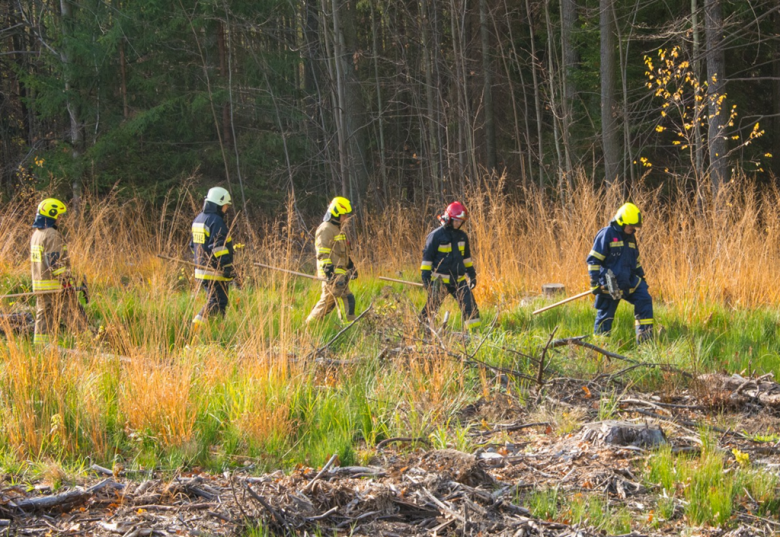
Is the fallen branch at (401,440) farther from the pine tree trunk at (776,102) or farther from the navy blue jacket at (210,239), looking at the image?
the pine tree trunk at (776,102)

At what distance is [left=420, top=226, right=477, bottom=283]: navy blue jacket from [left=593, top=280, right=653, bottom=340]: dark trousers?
1457 mm

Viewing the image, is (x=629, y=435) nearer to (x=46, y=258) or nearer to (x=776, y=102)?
(x=46, y=258)

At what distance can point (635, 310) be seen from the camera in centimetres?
733

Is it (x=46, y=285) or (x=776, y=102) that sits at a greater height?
(x=776, y=102)

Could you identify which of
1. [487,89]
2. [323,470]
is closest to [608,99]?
[487,89]

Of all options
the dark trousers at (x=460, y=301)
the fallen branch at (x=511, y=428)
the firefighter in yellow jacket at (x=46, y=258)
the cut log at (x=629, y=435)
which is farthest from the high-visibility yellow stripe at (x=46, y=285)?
the cut log at (x=629, y=435)

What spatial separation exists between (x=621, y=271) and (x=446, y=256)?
6.04 feet

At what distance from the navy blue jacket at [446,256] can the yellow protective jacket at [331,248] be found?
0.97m

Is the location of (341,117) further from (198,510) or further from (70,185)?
(198,510)

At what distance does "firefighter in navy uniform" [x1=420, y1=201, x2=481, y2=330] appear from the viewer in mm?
7648

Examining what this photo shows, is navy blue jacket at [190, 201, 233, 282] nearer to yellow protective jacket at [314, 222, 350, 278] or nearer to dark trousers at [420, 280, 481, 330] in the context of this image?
yellow protective jacket at [314, 222, 350, 278]

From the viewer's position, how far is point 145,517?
3.51m

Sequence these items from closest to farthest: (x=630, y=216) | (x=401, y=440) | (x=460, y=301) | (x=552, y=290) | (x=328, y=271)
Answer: (x=401, y=440) < (x=630, y=216) < (x=460, y=301) < (x=328, y=271) < (x=552, y=290)

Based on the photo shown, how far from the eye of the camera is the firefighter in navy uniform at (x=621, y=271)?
23.7 ft
